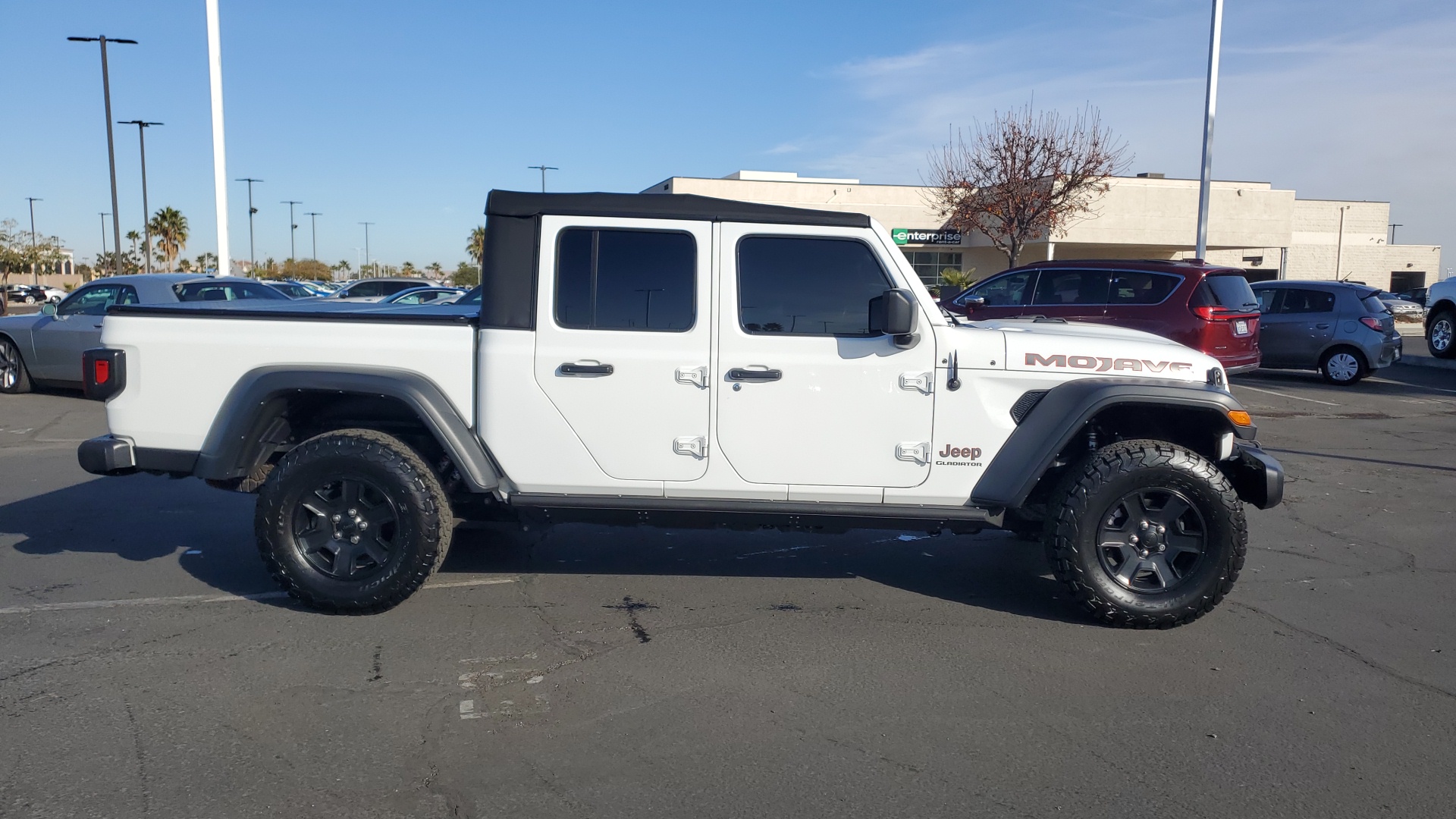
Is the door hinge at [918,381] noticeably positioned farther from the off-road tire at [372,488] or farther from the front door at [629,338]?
the off-road tire at [372,488]

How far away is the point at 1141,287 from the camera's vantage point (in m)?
12.3

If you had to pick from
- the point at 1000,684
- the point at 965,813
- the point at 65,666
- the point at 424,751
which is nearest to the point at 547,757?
the point at 424,751

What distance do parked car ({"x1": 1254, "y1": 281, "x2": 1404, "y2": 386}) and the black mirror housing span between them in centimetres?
1355

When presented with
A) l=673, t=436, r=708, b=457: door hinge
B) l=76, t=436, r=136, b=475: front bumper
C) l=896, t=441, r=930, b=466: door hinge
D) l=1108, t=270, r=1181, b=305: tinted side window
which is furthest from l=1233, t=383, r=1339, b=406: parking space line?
l=76, t=436, r=136, b=475: front bumper

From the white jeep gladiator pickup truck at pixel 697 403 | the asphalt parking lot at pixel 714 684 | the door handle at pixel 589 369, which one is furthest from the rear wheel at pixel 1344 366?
the door handle at pixel 589 369

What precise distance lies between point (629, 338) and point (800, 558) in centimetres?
200

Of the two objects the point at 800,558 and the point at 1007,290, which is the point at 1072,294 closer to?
the point at 1007,290

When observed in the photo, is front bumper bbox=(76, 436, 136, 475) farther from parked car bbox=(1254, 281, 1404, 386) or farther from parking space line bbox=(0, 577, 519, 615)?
parked car bbox=(1254, 281, 1404, 386)

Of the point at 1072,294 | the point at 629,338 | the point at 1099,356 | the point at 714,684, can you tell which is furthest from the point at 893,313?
the point at 1072,294

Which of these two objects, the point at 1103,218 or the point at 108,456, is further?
the point at 1103,218

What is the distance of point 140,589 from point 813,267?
385 centimetres

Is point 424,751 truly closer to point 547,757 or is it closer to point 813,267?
point 547,757

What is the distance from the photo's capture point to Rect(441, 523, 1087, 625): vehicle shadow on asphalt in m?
5.45

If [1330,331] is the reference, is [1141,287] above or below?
above
